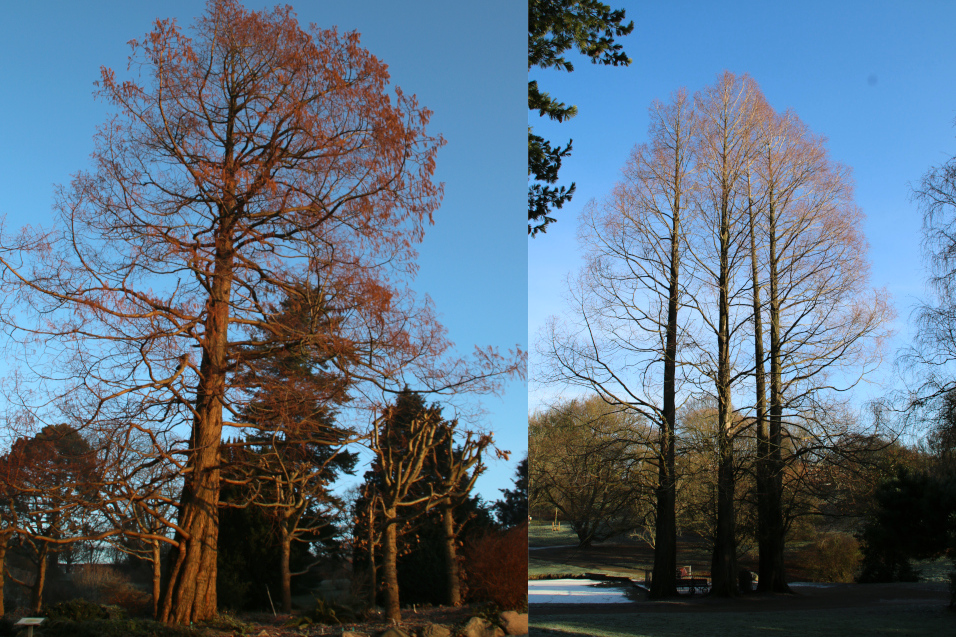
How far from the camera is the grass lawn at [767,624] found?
5586 mm

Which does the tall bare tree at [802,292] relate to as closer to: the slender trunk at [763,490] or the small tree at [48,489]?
the slender trunk at [763,490]

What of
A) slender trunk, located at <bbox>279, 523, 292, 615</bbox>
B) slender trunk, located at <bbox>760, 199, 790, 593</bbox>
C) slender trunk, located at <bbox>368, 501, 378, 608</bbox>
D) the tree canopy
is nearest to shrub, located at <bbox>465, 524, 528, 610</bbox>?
slender trunk, located at <bbox>368, 501, 378, 608</bbox>

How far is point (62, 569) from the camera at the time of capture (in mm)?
4035

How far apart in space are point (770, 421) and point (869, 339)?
168cm

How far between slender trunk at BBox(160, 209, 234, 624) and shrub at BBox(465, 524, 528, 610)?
5.53ft

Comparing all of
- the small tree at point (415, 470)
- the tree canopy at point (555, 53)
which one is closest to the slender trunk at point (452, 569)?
the small tree at point (415, 470)

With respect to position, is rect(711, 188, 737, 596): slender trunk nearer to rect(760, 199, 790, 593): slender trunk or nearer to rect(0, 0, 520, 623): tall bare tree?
rect(760, 199, 790, 593): slender trunk

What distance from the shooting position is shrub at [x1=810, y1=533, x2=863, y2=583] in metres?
9.22

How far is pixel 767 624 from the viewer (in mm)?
6223

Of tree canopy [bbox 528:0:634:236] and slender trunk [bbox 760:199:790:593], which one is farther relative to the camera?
slender trunk [bbox 760:199:790:593]

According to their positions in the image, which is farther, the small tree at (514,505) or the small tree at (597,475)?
the small tree at (597,475)

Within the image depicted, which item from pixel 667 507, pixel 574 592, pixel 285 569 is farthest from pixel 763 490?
pixel 285 569

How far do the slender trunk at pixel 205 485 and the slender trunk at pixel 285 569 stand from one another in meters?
0.41

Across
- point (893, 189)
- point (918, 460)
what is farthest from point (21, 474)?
point (893, 189)
